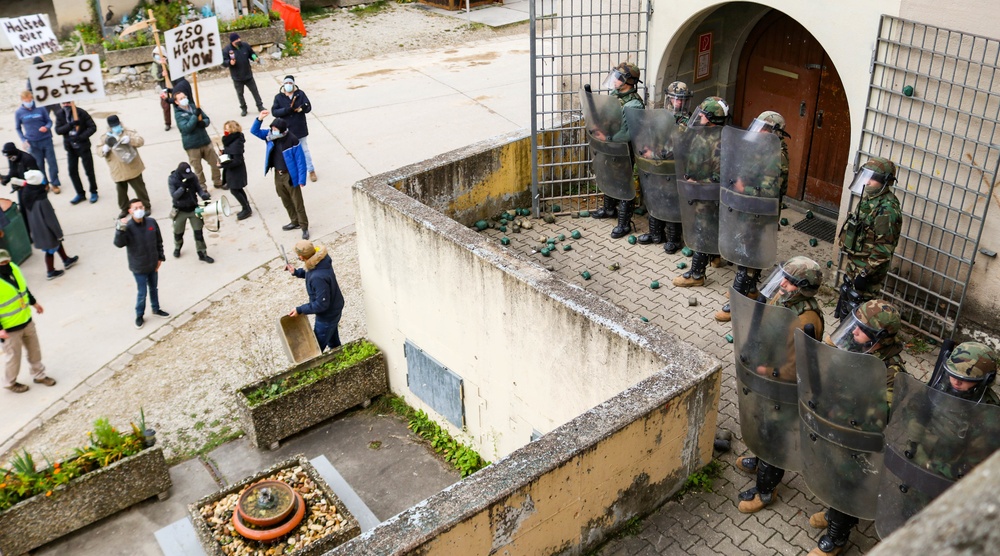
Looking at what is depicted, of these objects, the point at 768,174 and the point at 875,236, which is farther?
the point at 768,174

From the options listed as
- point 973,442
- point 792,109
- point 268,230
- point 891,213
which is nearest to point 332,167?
point 268,230

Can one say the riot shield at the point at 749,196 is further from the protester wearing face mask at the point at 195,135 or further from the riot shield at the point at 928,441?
the protester wearing face mask at the point at 195,135

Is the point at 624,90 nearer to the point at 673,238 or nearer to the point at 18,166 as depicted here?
the point at 673,238

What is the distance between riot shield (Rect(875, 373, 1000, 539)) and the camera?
4452mm

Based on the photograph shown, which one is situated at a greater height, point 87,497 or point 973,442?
point 973,442

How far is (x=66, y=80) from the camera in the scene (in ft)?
38.3

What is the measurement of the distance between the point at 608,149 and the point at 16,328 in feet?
20.8

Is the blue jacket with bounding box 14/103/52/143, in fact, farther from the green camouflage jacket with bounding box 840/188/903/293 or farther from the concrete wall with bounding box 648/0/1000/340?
the green camouflage jacket with bounding box 840/188/903/293

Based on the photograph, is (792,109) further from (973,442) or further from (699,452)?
(973,442)

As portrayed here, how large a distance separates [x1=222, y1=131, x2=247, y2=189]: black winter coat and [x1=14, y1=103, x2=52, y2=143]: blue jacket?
9.53 feet

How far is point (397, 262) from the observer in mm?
8305

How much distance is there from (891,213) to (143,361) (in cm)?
778

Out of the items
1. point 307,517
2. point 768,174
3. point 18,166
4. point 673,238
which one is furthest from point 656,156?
point 18,166

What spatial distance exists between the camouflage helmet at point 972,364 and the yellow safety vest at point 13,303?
837 centimetres
